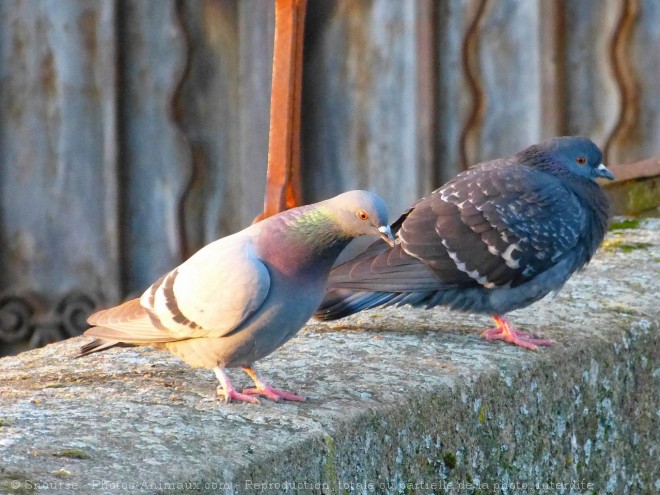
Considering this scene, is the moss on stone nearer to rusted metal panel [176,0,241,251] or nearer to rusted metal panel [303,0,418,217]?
rusted metal panel [303,0,418,217]

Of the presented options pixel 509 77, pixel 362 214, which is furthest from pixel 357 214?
pixel 509 77

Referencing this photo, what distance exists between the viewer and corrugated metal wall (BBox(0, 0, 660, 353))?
438 cm

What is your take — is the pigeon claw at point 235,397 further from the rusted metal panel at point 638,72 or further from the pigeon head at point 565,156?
the rusted metal panel at point 638,72

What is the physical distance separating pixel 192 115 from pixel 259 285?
1641 mm

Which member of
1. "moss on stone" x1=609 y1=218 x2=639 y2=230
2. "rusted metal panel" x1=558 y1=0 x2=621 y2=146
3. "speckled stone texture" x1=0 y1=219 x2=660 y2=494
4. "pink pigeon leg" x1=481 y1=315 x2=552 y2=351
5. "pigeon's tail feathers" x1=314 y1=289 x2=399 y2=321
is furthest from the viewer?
"moss on stone" x1=609 y1=218 x2=639 y2=230

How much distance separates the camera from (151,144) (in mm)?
4488

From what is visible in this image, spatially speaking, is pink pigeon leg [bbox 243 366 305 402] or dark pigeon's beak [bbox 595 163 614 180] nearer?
pink pigeon leg [bbox 243 366 305 402]

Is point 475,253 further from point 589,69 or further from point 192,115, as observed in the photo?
point 589,69

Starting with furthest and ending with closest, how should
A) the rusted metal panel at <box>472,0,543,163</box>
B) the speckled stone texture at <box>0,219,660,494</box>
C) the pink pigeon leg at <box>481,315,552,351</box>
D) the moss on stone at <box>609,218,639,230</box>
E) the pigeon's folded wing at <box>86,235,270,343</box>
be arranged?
the moss on stone at <box>609,218,639,230</box> < the rusted metal panel at <box>472,0,543,163</box> < the pink pigeon leg at <box>481,315,552,351</box> < the pigeon's folded wing at <box>86,235,270,343</box> < the speckled stone texture at <box>0,219,660,494</box>

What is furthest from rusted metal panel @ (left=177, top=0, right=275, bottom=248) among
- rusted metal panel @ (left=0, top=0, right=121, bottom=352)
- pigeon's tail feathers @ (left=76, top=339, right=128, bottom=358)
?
pigeon's tail feathers @ (left=76, top=339, right=128, bottom=358)

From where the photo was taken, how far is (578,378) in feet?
11.9

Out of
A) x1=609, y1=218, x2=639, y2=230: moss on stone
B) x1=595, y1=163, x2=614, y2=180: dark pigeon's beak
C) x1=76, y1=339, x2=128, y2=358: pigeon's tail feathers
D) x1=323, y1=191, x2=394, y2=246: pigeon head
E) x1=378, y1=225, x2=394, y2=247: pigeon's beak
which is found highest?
x1=323, y1=191, x2=394, y2=246: pigeon head

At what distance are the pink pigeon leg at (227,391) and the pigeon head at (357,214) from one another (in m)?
0.49

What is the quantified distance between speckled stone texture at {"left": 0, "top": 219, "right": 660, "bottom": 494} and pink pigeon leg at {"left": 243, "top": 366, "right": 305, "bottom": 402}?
0.04 meters
